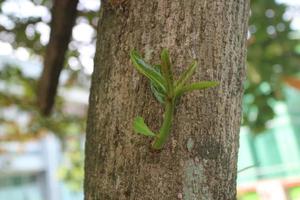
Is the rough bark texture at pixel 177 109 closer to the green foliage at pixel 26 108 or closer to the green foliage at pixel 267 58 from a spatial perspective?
the green foliage at pixel 267 58

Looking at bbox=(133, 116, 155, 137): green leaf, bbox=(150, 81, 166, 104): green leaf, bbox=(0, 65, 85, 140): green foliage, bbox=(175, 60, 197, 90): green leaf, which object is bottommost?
bbox=(133, 116, 155, 137): green leaf

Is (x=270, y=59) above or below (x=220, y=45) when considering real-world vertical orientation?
above

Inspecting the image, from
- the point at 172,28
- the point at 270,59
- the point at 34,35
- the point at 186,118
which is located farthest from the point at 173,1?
the point at 270,59

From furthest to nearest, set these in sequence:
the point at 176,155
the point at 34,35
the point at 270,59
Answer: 1. the point at 270,59
2. the point at 34,35
3. the point at 176,155

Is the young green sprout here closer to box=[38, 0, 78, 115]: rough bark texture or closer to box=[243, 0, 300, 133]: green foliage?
box=[38, 0, 78, 115]: rough bark texture

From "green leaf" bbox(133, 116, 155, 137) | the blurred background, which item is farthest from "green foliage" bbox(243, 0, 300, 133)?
"green leaf" bbox(133, 116, 155, 137)

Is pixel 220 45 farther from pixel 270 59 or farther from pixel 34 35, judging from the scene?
pixel 270 59

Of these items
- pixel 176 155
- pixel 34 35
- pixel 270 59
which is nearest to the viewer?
pixel 176 155
